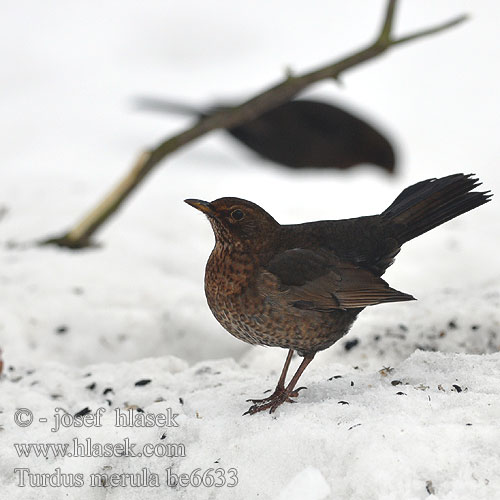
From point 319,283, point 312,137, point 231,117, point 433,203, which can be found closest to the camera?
point 319,283

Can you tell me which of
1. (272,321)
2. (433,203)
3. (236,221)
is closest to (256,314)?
(272,321)

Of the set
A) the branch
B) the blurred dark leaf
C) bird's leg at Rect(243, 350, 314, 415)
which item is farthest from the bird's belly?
the blurred dark leaf

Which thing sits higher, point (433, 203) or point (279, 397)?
point (433, 203)

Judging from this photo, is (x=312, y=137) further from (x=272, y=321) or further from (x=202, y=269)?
(x=272, y=321)

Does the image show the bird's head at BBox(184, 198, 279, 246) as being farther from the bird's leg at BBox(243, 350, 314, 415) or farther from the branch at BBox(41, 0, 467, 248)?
the branch at BBox(41, 0, 467, 248)

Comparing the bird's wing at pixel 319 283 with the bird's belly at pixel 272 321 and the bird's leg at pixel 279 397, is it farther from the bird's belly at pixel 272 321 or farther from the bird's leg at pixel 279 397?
the bird's leg at pixel 279 397

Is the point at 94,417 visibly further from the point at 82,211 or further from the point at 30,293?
the point at 82,211
